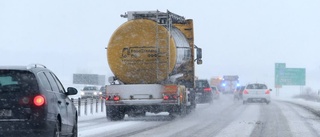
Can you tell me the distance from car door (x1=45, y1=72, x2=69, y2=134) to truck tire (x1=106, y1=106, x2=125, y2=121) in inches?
515

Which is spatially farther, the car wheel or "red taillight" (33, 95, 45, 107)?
the car wheel

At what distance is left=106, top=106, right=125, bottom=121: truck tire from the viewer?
26.1 m

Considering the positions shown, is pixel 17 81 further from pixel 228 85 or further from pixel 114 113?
pixel 228 85

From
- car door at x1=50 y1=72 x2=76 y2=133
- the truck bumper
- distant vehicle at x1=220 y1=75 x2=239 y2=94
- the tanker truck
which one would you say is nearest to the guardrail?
the truck bumper

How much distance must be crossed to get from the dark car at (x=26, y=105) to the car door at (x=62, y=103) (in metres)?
0.47

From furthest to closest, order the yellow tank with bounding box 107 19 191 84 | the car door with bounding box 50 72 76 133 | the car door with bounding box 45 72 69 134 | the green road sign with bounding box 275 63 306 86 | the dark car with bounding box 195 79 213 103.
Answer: the green road sign with bounding box 275 63 306 86 < the dark car with bounding box 195 79 213 103 < the yellow tank with bounding box 107 19 191 84 < the car door with bounding box 50 72 76 133 < the car door with bounding box 45 72 69 134

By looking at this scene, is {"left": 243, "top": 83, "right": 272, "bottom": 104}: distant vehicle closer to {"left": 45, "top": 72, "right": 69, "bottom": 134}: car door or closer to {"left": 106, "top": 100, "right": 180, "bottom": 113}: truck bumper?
{"left": 106, "top": 100, "right": 180, "bottom": 113}: truck bumper

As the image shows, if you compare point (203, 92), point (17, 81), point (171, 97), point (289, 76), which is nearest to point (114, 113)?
point (171, 97)

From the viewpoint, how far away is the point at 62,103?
12.5 meters

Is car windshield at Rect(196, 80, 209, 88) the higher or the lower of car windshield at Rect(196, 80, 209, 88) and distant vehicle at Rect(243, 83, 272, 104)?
the higher

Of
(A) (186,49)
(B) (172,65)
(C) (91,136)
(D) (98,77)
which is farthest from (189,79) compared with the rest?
(D) (98,77)

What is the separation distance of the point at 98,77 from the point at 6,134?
109 meters

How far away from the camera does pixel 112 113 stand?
86.3ft

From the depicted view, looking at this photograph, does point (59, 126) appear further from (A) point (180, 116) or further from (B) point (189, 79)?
(B) point (189, 79)
